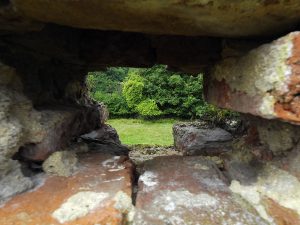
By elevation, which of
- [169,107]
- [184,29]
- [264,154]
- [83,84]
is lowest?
[169,107]

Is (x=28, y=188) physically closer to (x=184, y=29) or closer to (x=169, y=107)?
(x=184, y=29)

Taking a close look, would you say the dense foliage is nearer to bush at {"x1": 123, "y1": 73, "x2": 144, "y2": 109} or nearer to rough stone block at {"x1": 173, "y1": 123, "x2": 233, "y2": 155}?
bush at {"x1": 123, "y1": 73, "x2": 144, "y2": 109}

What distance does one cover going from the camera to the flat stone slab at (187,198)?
1.45 metres

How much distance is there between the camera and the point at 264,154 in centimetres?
183

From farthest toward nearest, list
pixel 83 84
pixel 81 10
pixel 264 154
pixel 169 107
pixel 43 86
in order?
pixel 169 107 → pixel 83 84 → pixel 43 86 → pixel 264 154 → pixel 81 10

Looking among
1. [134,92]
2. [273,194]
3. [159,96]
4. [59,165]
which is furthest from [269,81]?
[134,92]

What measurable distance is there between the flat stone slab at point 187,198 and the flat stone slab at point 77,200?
4.0 inches

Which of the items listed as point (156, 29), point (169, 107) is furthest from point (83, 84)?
point (169, 107)

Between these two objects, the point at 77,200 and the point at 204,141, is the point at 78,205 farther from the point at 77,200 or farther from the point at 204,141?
the point at 204,141

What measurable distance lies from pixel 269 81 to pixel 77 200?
40.7 inches

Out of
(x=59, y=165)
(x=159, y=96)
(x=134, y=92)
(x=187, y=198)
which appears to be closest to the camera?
(x=187, y=198)

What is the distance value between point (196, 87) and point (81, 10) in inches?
471

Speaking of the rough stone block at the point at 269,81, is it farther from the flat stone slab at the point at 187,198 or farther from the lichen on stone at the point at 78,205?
the lichen on stone at the point at 78,205

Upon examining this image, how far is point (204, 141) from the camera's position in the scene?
4.02 m
